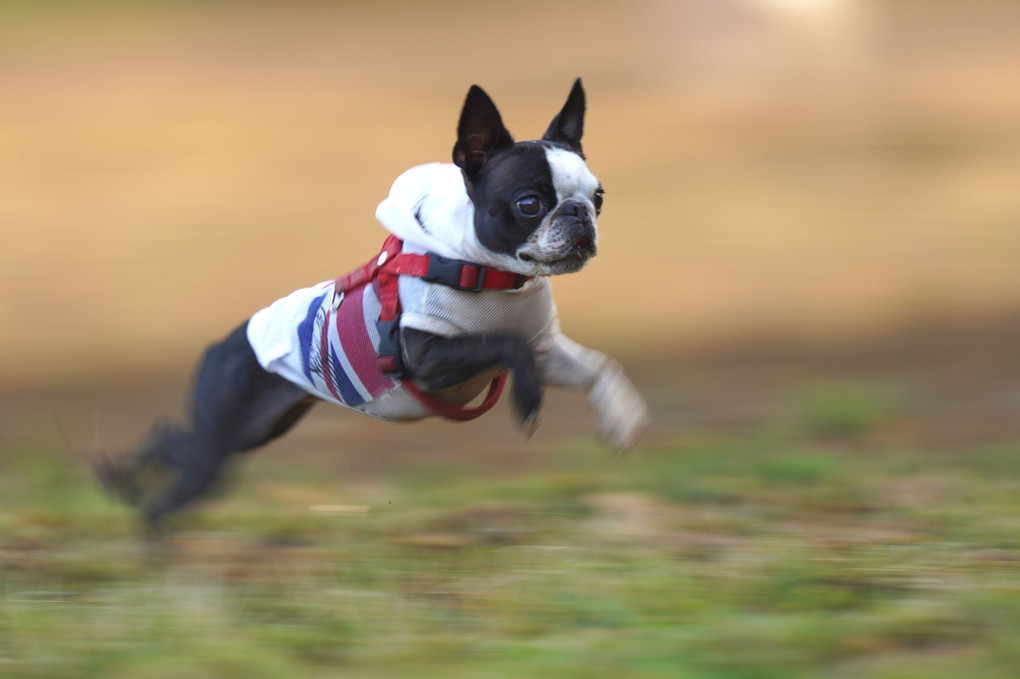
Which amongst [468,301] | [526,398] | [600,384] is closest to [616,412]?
[600,384]

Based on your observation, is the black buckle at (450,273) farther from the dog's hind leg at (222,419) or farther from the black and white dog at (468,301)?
the dog's hind leg at (222,419)

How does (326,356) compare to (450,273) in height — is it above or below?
below

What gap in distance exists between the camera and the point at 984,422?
18.3 ft

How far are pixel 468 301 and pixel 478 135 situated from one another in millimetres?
476

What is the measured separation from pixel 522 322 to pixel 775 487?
1689 mm

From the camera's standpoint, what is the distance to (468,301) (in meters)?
3.29

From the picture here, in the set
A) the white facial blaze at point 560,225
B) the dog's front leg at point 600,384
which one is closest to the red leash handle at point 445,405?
the dog's front leg at point 600,384

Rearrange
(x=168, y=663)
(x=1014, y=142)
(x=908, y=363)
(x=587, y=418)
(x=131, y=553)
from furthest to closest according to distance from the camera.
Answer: (x=1014, y=142) → (x=908, y=363) → (x=587, y=418) → (x=131, y=553) → (x=168, y=663)

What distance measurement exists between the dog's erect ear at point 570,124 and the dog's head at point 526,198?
19cm

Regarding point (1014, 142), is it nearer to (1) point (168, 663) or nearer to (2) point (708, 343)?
(2) point (708, 343)

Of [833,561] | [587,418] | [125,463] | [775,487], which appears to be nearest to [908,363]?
[587,418]

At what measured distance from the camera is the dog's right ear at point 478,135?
128 inches

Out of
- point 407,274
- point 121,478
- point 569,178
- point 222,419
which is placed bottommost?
point 121,478

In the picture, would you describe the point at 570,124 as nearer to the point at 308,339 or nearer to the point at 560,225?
the point at 560,225
